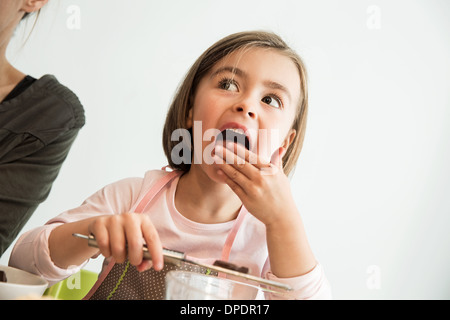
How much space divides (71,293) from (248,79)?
0.57 m

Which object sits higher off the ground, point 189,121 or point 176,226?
point 189,121

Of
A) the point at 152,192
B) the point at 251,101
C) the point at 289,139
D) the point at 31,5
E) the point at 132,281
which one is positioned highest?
the point at 31,5

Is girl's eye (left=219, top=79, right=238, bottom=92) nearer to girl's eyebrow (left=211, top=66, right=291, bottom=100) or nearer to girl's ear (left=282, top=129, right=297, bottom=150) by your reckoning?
girl's eyebrow (left=211, top=66, right=291, bottom=100)

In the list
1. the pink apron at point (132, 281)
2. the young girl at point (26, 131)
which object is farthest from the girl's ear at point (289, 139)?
the young girl at point (26, 131)

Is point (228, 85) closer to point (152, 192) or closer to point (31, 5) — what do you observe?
point (152, 192)

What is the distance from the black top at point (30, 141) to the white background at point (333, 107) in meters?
0.54

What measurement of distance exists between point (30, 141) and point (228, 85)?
43 centimetres

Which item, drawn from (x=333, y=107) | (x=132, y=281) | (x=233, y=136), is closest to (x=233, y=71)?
(x=233, y=136)

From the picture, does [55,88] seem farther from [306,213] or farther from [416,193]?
[416,193]

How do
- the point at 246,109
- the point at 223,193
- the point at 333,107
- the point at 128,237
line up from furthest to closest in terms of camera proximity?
the point at 333,107
the point at 223,193
the point at 246,109
the point at 128,237

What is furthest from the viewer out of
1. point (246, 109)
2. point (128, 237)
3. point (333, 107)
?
point (333, 107)

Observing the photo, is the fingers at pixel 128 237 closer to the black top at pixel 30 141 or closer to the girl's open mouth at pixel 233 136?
the girl's open mouth at pixel 233 136

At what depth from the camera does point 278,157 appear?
83 cm

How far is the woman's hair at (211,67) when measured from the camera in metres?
0.96
